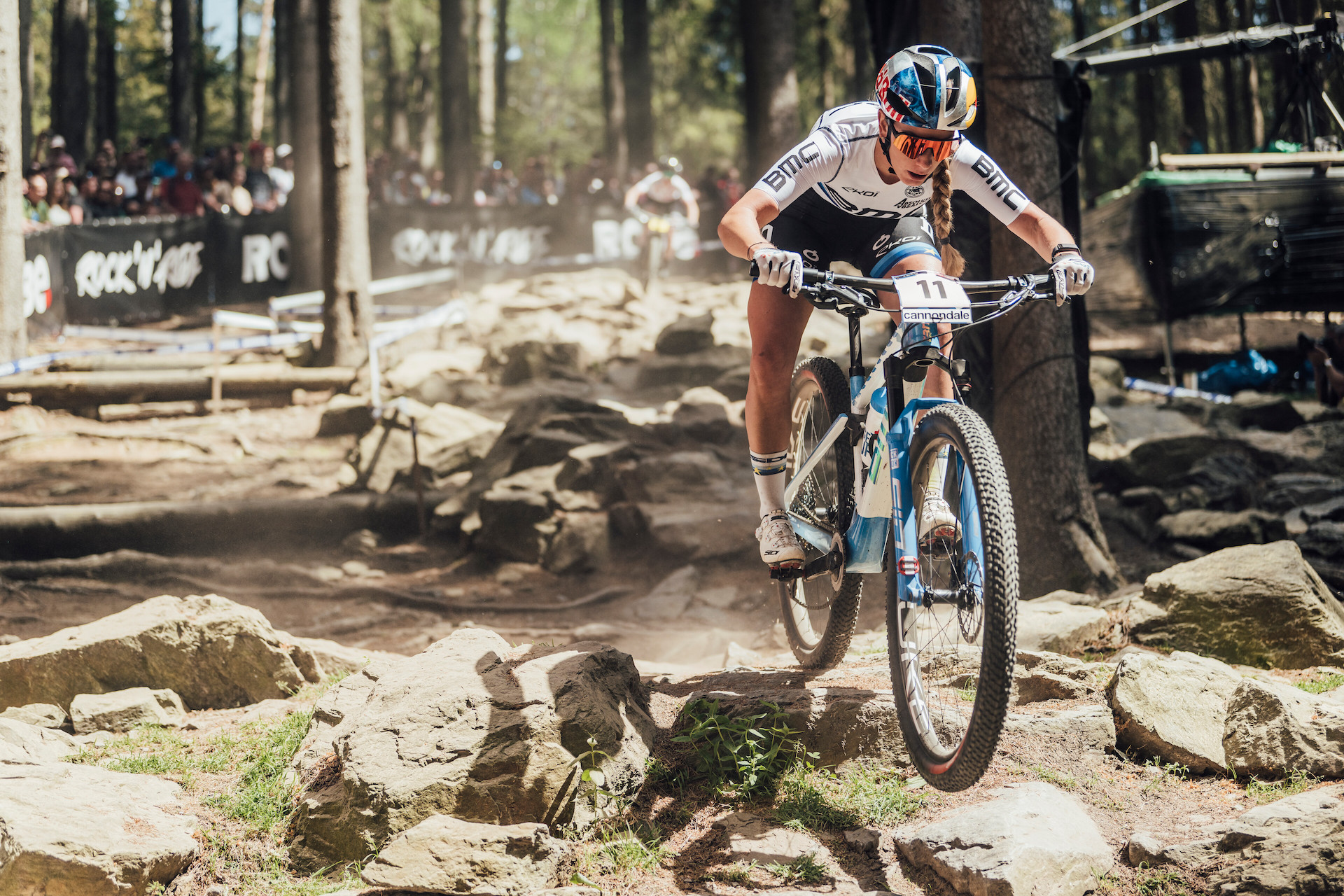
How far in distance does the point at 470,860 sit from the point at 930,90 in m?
2.74

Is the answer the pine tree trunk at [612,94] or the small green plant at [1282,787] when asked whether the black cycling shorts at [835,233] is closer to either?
the small green plant at [1282,787]

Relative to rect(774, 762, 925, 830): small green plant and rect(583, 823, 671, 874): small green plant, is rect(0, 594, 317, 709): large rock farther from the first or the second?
rect(774, 762, 925, 830): small green plant

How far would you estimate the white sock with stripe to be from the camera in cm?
426

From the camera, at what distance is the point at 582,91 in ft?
161

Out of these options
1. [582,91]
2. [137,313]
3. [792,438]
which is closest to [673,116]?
[582,91]

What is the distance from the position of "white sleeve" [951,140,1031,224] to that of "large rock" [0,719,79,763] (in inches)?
148

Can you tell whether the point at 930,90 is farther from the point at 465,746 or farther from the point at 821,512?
the point at 465,746

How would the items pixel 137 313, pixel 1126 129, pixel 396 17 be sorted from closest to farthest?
pixel 137 313
pixel 396 17
pixel 1126 129

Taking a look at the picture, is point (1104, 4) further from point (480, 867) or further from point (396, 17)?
point (480, 867)

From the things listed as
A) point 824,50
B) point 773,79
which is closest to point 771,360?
point 773,79

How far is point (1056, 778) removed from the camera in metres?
3.37

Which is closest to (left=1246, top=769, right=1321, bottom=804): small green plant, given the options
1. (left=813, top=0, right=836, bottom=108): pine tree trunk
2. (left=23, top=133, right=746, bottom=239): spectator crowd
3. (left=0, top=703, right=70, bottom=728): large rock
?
(left=0, top=703, right=70, bottom=728): large rock

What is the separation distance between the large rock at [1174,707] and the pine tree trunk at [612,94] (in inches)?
966

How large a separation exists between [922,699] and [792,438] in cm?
174
